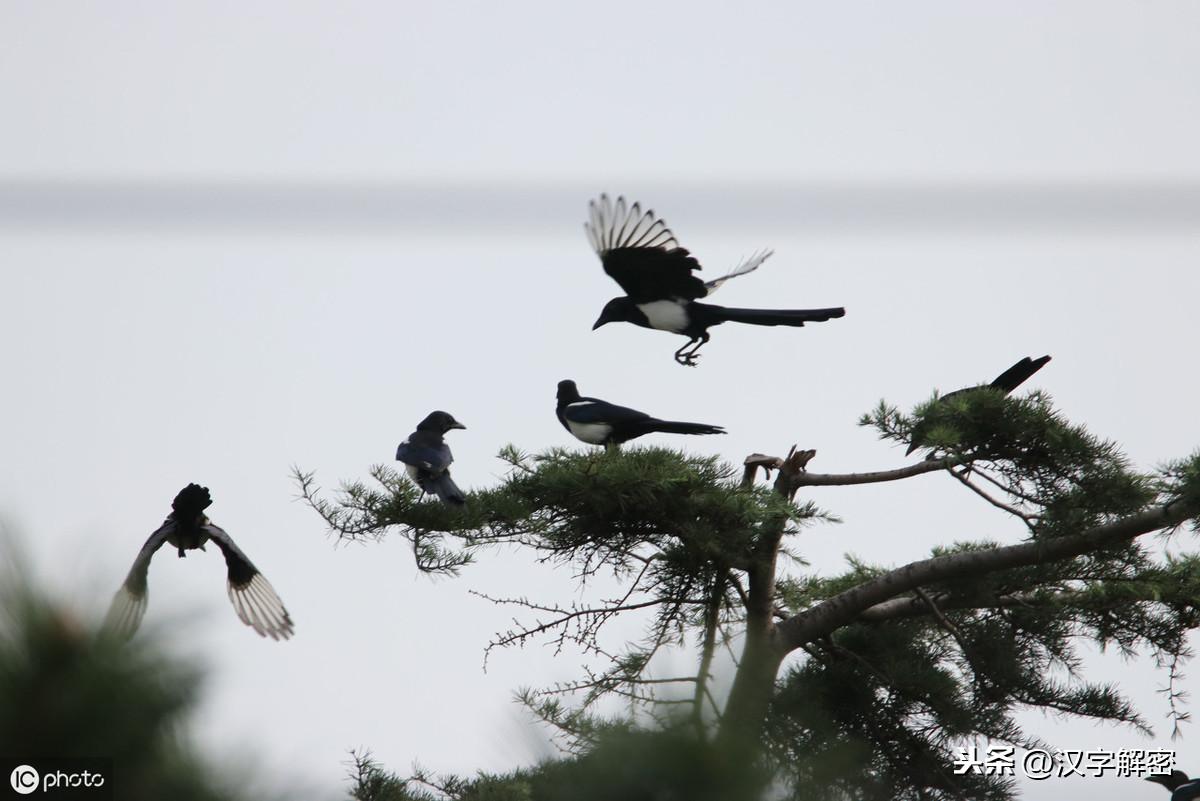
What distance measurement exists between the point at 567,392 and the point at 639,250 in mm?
1101

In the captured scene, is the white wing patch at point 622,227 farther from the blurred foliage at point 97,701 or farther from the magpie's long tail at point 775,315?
the blurred foliage at point 97,701

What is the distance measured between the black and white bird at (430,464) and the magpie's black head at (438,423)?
0.52 m

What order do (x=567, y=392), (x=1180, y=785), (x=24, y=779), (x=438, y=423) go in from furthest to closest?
1. (x=567, y=392)
2. (x=438, y=423)
3. (x=1180, y=785)
4. (x=24, y=779)

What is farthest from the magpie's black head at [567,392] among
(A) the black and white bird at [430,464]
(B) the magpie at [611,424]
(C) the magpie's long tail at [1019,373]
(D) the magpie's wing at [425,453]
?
(C) the magpie's long tail at [1019,373]

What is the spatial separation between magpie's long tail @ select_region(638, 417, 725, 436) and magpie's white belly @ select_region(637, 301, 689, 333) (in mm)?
708

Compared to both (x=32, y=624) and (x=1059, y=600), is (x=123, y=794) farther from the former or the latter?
(x=1059, y=600)

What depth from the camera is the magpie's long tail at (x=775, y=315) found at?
6227mm

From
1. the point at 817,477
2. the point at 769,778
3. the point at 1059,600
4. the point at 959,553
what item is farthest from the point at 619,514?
the point at 769,778

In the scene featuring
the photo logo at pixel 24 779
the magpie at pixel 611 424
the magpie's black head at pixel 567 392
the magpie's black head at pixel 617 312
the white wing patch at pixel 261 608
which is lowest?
the photo logo at pixel 24 779

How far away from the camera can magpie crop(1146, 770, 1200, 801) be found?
5.75m

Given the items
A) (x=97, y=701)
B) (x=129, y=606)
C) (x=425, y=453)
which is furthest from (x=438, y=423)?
(x=97, y=701)

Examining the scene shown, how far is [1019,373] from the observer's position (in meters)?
6.01

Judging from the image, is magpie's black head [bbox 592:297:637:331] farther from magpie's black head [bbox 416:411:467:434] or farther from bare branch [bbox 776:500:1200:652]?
bare branch [bbox 776:500:1200:652]

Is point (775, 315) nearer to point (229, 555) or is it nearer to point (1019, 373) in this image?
point (1019, 373)
